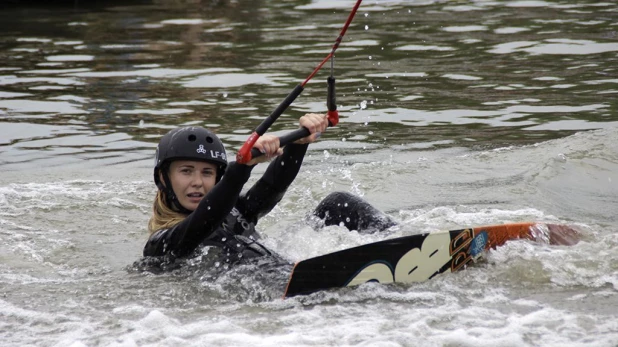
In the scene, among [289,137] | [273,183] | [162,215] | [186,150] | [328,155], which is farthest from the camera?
[328,155]

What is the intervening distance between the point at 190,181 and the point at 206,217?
0.69 m

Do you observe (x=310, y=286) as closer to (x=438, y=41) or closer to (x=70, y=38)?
(x=438, y=41)

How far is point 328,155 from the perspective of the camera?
451 inches

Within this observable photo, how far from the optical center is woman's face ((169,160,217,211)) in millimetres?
7285

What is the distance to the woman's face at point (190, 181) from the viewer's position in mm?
7285

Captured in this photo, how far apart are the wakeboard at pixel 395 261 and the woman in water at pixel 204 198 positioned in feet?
2.28

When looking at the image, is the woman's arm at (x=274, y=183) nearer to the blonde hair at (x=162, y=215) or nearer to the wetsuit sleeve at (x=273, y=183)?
the wetsuit sleeve at (x=273, y=183)

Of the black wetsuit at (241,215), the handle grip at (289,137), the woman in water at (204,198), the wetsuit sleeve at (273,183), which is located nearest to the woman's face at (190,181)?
the woman in water at (204,198)

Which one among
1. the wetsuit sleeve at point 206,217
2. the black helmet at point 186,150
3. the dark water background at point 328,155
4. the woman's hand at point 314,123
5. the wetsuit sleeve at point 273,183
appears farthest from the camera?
the wetsuit sleeve at point 273,183

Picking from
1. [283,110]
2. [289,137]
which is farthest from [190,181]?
[283,110]

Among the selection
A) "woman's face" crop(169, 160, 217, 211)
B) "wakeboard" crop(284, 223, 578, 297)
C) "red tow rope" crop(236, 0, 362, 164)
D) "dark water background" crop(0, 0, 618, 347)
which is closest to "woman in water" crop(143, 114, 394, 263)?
"woman's face" crop(169, 160, 217, 211)

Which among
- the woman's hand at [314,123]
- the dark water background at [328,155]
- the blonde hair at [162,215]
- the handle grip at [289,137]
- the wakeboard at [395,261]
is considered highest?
the woman's hand at [314,123]

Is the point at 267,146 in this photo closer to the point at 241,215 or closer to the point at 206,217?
the point at 206,217

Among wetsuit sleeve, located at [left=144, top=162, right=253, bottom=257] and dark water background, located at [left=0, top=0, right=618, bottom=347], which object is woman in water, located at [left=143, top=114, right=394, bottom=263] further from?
dark water background, located at [left=0, top=0, right=618, bottom=347]
